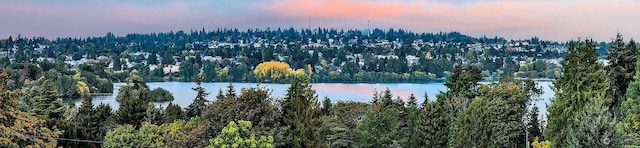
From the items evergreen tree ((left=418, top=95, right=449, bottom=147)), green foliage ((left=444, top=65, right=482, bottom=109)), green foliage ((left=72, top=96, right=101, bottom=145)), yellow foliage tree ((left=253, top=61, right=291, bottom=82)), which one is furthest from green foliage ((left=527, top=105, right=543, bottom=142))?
yellow foliage tree ((left=253, top=61, right=291, bottom=82))

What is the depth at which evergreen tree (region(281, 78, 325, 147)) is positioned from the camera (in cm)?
1753

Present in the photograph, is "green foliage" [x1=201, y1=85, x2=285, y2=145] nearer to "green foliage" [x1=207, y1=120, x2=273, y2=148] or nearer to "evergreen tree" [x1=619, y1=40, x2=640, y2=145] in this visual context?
"green foliage" [x1=207, y1=120, x2=273, y2=148]

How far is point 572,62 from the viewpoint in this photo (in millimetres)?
17891

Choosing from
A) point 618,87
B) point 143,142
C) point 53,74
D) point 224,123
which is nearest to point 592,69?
point 618,87

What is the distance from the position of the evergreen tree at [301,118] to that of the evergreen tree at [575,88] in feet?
20.0

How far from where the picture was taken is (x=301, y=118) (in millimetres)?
17828

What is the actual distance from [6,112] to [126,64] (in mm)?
122218

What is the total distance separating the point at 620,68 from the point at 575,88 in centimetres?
416

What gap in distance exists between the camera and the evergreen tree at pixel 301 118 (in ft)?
57.5

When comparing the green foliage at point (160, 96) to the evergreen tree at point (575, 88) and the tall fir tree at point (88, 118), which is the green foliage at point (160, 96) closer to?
the tall fir tree at point (88, 118)

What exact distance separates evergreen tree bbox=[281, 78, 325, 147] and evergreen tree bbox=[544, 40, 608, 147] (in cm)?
610

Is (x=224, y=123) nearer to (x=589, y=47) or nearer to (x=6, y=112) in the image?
(x=6, y=112)

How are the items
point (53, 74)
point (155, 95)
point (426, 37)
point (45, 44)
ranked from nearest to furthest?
point (155, 95), point (53, 74), point (45, 44), point (426, 37)

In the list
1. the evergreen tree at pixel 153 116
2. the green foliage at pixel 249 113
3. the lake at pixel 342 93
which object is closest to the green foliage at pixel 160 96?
the lake at pixel 342 93
